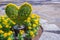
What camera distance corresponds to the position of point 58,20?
4973mm

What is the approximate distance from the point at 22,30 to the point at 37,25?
26 cm

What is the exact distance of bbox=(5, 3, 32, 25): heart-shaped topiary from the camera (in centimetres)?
273

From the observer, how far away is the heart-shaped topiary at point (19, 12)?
273 cm

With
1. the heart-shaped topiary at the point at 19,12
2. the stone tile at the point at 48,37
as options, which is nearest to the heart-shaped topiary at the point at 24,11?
the heart-shaped topiary at the point at 19,12

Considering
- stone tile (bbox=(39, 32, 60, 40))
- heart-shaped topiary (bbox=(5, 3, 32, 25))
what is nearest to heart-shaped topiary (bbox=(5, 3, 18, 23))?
heart-shaped topiary (bbox=(5, 3, 32, 25))

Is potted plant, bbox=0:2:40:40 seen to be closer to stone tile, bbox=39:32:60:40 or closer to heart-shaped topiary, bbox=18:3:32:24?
heart-shaped topiary, bbox=18:3:32:24

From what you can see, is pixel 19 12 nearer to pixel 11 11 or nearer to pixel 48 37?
pixel 11 11

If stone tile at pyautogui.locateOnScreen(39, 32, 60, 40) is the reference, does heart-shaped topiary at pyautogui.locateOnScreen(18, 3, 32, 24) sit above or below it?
above

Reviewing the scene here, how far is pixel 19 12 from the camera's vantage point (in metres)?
2.77

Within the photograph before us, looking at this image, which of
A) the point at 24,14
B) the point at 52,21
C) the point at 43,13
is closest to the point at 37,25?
the point at 24,14

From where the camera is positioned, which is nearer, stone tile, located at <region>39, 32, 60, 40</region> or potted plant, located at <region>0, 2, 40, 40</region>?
potted plant, located at <region>0, 2, 40, 40</region>

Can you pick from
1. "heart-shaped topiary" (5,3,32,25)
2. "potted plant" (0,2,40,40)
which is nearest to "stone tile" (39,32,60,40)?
"potted plant" (0,2,40,40)

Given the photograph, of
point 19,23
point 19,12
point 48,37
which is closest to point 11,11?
point 19,12

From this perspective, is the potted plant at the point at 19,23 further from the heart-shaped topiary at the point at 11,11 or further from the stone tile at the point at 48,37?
the stone tile at the point at 48,37
